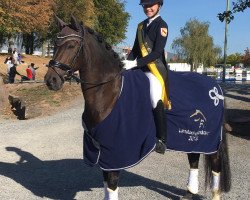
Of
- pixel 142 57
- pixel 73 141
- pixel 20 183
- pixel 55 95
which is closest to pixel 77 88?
pixel 55 95

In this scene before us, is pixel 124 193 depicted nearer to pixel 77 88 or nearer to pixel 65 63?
Answer: pixel 65 63

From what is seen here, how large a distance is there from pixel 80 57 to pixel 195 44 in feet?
188

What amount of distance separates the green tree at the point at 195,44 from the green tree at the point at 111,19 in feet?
31.3

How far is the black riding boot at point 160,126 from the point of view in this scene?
497 centimetres

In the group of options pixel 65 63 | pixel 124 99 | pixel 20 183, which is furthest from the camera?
pixel 20 183

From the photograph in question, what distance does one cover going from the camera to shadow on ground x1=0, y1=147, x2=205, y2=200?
648 cm

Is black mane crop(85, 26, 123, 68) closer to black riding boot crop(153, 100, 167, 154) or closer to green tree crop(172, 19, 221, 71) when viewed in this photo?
black riding boot crop(153, 100, 167, 154)

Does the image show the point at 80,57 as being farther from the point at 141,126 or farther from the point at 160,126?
the point at 160,126

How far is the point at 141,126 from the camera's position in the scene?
486 centimetres

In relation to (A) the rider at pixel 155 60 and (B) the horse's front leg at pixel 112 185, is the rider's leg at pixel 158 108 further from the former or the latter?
(B) the horse's front leg at pixel 112 185

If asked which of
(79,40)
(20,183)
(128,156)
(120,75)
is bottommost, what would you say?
(20,183)

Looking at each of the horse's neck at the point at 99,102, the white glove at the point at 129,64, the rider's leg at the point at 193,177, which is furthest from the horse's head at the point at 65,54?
the rider's leg at the point at 193,177

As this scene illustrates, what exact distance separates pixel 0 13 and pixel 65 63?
26.3 meters

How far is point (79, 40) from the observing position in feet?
14.7
